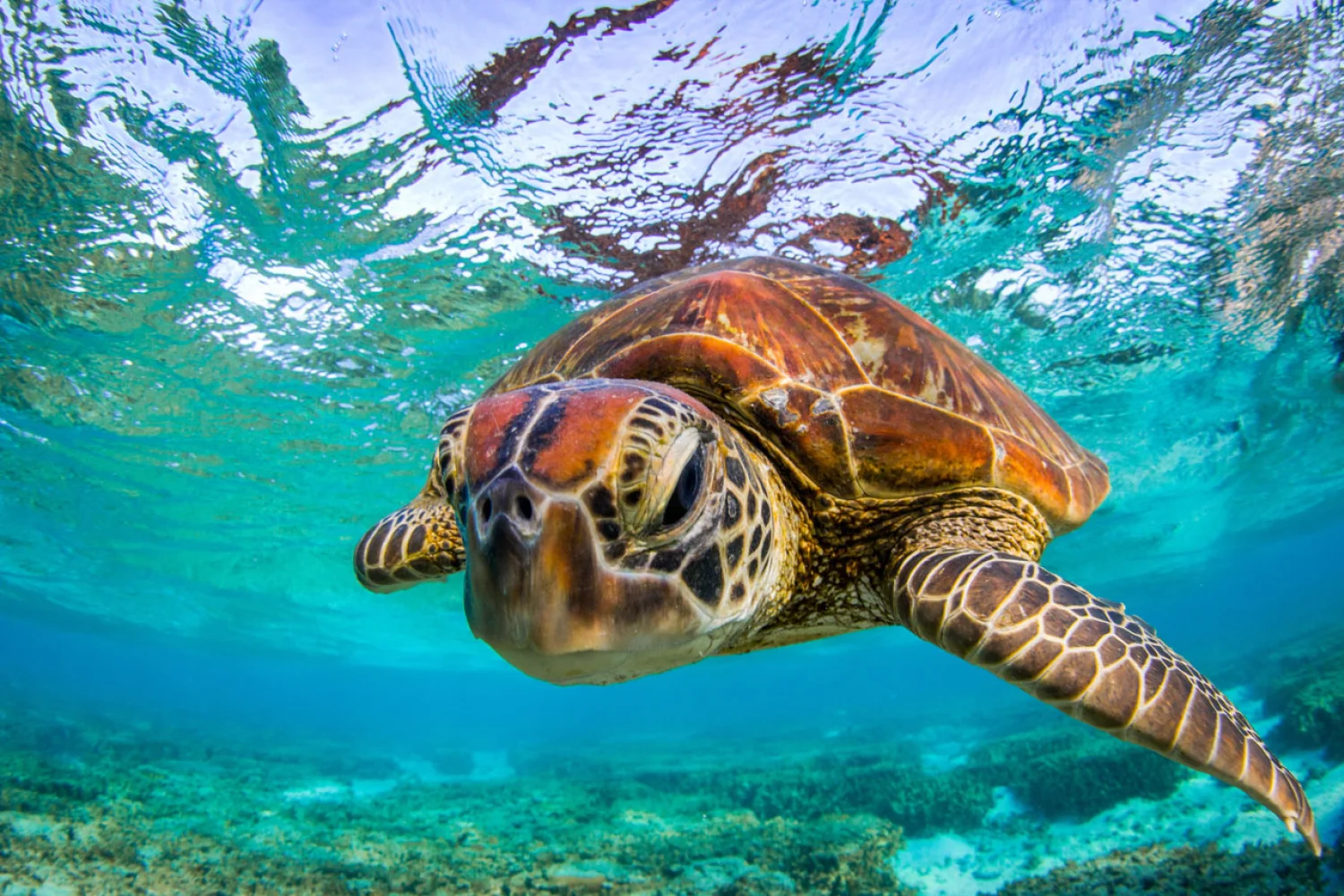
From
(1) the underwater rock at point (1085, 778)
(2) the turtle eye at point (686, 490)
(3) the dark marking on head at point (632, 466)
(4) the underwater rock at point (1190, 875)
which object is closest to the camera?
(3) the dark marking on head at point (632, 466)

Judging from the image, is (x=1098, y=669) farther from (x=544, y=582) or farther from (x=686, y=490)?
(x=544, y=582)

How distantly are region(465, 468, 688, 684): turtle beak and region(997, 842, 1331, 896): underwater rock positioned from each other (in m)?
7.53

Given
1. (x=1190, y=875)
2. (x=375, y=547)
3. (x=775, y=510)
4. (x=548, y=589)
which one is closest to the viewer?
(x=548, y=589)

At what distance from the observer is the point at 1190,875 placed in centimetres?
611

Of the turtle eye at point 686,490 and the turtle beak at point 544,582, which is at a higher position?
the turtle eye at point 686,490

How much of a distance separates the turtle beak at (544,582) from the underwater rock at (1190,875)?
24.7ft

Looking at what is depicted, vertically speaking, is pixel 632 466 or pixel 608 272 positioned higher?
pixel 608 272

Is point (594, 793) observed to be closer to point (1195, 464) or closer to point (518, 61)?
point (518, 61)

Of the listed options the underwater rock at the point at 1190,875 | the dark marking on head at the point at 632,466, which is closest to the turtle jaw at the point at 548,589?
the dark marking on head at the point at 632,466

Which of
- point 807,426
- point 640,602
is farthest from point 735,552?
point 807,426

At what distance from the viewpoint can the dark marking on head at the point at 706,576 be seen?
5.49ft

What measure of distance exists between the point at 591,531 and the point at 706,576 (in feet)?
1.41

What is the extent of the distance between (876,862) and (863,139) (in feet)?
30.5

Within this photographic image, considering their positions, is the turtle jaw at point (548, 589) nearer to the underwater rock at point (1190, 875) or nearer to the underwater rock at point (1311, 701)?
the underwater rock at point (1190, 875)
